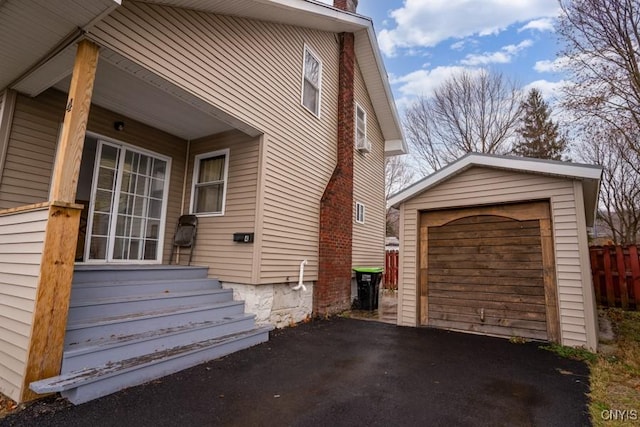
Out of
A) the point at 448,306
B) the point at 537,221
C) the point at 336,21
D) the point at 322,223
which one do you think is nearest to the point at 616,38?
the point at 537,221

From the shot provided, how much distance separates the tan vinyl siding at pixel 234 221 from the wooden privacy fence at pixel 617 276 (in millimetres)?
9157

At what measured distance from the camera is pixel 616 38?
7.39 meters

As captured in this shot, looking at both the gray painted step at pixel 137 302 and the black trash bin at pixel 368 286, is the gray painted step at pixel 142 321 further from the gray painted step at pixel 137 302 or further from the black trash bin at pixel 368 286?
the black trash bin at pixel 368 286

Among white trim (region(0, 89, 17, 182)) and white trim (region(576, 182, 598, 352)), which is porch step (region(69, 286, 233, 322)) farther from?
white trim (region(576, 182, 598, 352))

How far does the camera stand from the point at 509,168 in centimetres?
538

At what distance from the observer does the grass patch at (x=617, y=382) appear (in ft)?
8.85

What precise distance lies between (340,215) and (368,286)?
1.83m

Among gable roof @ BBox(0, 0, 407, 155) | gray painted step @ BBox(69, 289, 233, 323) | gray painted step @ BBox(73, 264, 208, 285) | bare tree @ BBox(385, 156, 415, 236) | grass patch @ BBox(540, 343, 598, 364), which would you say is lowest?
grass patch @ BBox(540, 343, 598, 364)

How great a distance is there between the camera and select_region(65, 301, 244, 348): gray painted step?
3184mm

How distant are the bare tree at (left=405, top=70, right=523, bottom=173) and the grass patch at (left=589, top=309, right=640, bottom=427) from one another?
15.4 m

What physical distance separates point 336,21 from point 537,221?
19.9ft

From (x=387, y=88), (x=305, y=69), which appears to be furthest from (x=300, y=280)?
(x=387, y=88)

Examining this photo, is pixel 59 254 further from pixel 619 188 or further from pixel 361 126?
pixel 619 188

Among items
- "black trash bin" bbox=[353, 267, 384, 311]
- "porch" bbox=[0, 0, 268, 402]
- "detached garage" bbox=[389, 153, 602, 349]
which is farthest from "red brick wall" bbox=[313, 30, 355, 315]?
"porch" bbox=[0, 0, 268, 402]
